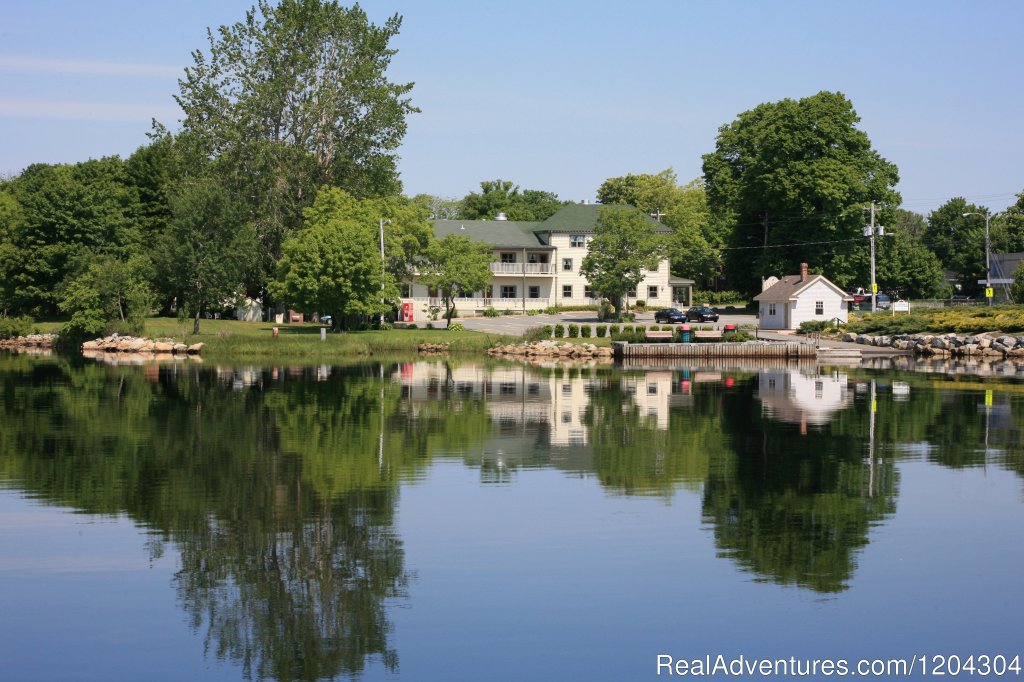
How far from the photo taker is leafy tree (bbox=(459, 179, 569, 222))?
14238 centimetres

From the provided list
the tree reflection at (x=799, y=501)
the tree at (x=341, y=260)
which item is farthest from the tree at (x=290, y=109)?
the tree reflection at (x=799, y=501)

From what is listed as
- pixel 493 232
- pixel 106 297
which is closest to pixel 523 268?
pixel 493 232

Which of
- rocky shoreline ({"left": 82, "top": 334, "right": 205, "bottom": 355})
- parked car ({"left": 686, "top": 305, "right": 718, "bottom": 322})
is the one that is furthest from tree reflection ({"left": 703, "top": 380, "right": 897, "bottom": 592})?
parked car ({"left": 686, "top": 305, "right": 718, "bottom": 322})

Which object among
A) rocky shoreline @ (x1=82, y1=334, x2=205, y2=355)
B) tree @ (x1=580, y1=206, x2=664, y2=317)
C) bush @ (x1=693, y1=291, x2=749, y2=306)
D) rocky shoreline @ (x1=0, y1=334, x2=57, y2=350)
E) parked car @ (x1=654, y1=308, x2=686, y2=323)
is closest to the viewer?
rocky shoreline @ (x1=82, y1=334, x2=205, y2=355)

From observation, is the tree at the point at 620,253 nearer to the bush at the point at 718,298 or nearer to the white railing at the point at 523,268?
the white railing at the point at 523,268

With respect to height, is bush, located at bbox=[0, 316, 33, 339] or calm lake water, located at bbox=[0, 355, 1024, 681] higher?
bush, located at bbox=[0, 316, 33, 339]

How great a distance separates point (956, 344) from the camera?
71.5 metres

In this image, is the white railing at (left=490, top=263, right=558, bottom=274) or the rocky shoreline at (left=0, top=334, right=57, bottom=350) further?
the white railing at (left=490, top=263, right=558, bottom=274)

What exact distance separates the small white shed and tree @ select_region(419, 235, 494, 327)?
71.6 ft

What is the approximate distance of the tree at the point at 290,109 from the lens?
272 ft

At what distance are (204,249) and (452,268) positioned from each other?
1792cm

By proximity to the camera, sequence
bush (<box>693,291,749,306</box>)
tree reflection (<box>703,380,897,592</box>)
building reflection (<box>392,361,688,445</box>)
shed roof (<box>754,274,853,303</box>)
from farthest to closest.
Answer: bush (<box>693,291,749,306</box>) → shed roof (<box>754,274,853,303</box>) → building reflection (<box>392,361,688,445</box>) → tree reflection (<box>703,380,897,592</box>)

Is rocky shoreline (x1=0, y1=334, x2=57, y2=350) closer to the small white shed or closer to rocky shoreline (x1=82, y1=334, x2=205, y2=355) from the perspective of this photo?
rocky shoreline (x1=82, y1=334, x2=205, y2=355)

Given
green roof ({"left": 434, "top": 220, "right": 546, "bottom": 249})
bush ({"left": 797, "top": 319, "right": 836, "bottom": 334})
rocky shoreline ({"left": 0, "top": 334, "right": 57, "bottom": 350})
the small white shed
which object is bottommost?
rocky shoreline ({"left": 0, "top": 334, "right": 57, "bottom": 350})
